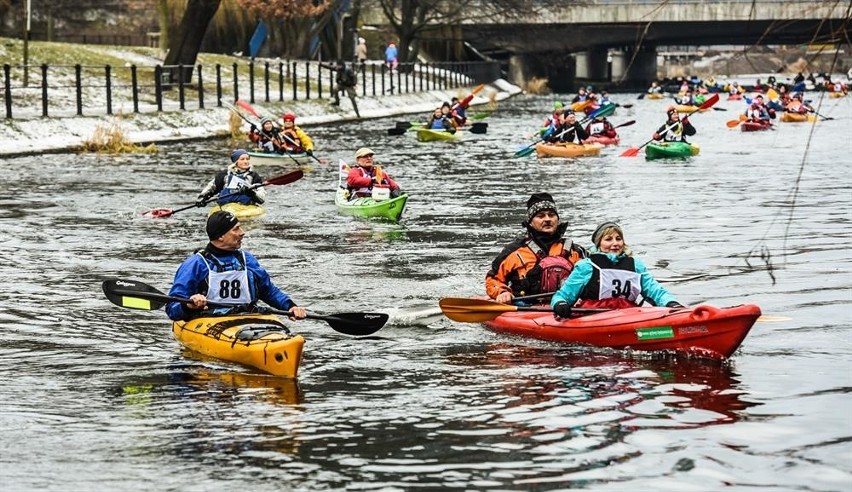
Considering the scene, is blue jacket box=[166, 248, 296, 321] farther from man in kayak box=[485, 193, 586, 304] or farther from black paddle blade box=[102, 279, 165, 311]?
man in kayak box=[485, 193, 586, 304]

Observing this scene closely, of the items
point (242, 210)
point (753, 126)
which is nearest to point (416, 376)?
point (242, 210)

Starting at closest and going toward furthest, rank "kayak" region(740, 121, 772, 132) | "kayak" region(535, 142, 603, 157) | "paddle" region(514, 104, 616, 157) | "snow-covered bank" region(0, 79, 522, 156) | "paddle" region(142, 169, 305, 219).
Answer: "paddle" region(142, 169, 305, 219) < "snow-covered bank" region(0, 79, 522, 156) < "paddle" region(514, 104, 616, 157) < "kayak" region(535, 142, 603, 157) < "kayak" region(740, 121, 772, 132)

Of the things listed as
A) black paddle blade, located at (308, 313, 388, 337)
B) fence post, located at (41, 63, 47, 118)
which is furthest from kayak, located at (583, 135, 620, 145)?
black paddle blade, located at (308, 313, 388, 337)

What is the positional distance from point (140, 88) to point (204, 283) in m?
31.7

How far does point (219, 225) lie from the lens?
37.6 ft

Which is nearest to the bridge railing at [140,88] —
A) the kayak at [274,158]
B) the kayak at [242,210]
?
the kayak at [274,158]

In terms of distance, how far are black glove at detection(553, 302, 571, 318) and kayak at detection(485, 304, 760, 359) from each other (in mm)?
100

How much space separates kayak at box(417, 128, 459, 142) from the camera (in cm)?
3844

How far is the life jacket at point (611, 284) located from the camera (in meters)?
11.8

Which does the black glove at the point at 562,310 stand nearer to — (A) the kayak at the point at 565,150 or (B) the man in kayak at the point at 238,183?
(B) the man in kayak at the point at 238,183

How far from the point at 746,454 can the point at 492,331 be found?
15.1 feet

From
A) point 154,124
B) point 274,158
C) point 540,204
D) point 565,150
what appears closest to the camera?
point 540,204

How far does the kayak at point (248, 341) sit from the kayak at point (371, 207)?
936cm

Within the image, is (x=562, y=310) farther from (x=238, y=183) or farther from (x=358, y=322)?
(x=238, y=183)
